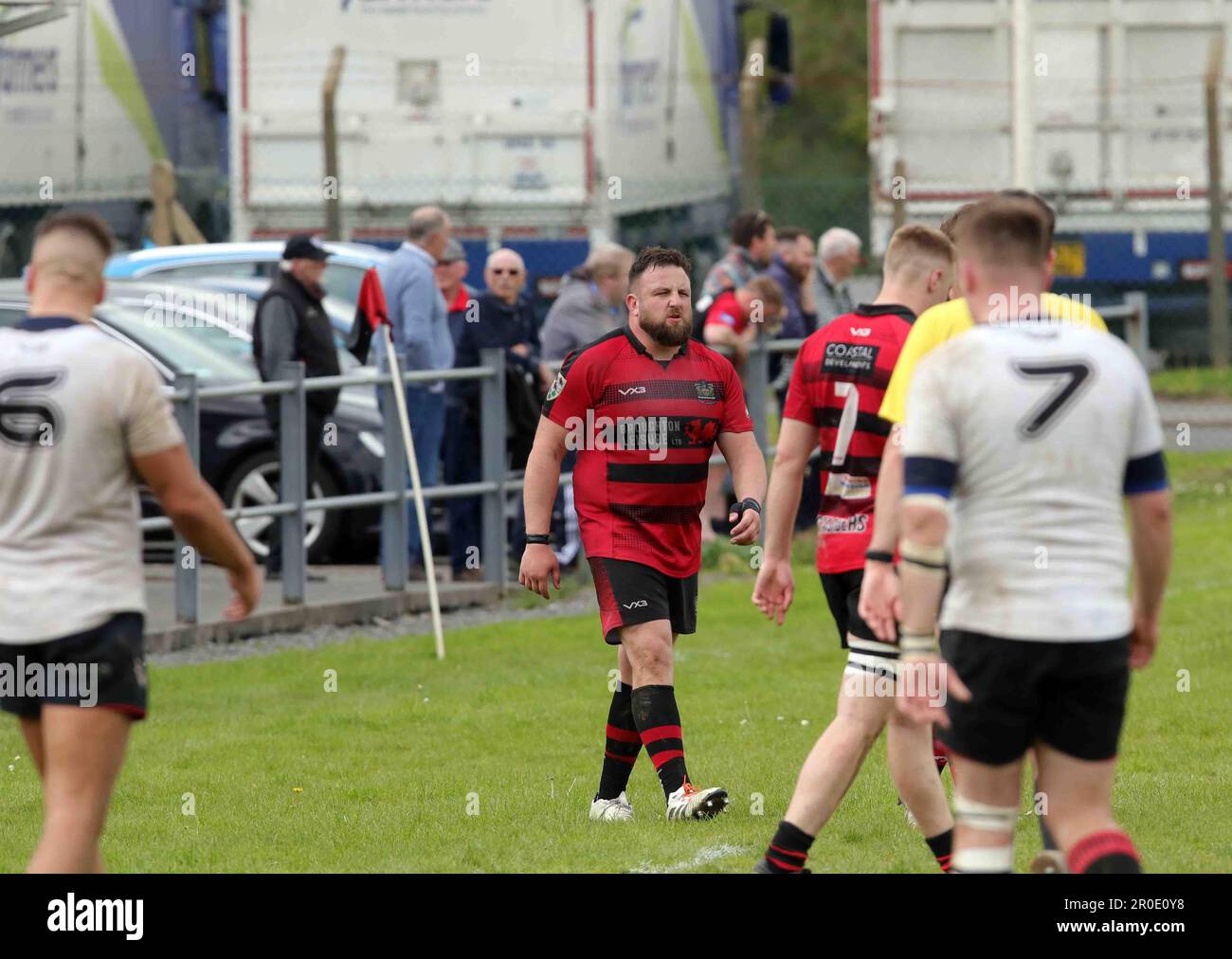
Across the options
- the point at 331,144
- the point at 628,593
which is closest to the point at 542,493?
the point at 628,593

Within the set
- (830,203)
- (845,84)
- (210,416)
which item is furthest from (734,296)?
(845,84)

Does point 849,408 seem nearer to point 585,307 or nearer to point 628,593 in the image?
point 628,593

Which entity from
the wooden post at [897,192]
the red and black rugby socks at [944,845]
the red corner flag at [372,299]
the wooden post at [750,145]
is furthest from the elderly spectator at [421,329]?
the red and black rugby socks at [944,845]

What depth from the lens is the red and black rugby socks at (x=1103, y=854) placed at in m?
4.94

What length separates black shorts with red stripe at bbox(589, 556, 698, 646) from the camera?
7496 millimetres

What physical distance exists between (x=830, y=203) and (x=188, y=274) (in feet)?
29.6

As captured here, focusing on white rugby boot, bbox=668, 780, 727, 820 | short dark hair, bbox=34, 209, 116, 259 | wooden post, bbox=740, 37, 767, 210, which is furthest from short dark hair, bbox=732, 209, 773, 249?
short dark hair, bbox=34, 209, 116, 259

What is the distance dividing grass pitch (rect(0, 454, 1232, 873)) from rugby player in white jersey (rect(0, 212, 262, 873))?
5.84 feet

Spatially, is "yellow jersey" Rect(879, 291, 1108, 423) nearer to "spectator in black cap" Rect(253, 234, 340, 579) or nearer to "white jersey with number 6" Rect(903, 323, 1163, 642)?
"white jersey with number 6" Rect(903, 323, 1163, 642)

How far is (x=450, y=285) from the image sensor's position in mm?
14266

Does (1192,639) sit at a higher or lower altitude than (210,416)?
lower

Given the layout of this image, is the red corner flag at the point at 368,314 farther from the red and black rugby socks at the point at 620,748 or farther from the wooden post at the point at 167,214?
the wooden post at the point at 167,214

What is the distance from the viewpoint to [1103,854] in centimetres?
494

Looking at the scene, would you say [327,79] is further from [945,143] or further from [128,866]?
[128,866]
